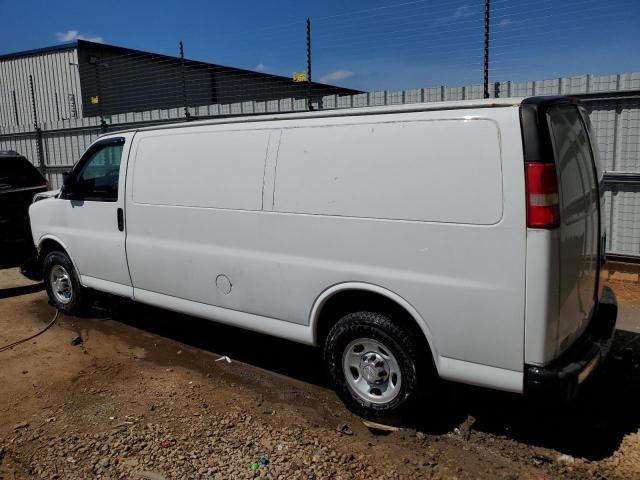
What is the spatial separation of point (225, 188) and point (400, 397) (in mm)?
2047

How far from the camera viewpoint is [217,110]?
34.4 feet

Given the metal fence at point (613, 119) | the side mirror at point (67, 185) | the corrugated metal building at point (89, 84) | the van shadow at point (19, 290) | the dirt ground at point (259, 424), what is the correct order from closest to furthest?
the dirt ground at point (259, 424) → the side mirror at point (67, 185) → the metal fence at point (613, 119) → the van shadow at point (19, 290) → the corrugated metal building at point (89, 84)

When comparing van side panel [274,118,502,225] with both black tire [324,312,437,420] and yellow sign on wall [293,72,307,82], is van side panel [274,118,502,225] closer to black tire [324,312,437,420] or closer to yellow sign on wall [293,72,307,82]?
black tire [324,312,437,420]

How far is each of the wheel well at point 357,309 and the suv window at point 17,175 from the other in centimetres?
676

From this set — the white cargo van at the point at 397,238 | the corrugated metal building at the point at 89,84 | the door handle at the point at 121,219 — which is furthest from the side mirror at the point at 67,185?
the corrugated metal building at the point at 89,84

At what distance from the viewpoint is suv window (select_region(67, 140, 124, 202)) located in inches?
213

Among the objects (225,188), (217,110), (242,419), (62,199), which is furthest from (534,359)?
(217,110)

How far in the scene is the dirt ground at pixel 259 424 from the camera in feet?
10.9

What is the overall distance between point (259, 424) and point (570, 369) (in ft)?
6.68

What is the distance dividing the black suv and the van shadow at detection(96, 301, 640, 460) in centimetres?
478

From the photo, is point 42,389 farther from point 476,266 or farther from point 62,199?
point 476,266

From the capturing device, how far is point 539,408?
3.96 metres

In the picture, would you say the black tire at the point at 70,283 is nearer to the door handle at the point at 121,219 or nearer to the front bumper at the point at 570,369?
the door handle at the point at 121,219

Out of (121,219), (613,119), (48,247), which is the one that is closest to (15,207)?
(48,247)
